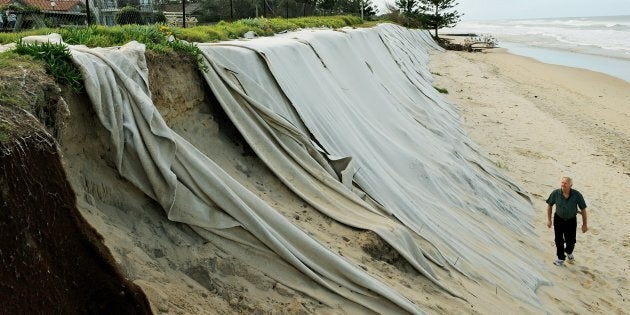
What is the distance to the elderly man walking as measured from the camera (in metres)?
7.12

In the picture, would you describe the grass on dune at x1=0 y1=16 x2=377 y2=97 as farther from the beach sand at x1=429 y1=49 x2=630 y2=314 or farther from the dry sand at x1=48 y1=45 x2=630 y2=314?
the beach sand at x1=429 y1=49 x2=630 y2=314

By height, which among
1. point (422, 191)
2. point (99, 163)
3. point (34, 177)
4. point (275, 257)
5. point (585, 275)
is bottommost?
point (585, 275)

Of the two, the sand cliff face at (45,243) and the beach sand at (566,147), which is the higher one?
the sand cliff face at (45,243)

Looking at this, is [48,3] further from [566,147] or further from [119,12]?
[566,147]

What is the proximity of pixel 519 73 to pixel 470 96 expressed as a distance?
9.21m

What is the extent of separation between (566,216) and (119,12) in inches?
515

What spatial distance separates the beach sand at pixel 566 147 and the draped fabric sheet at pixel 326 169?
0.69 metres

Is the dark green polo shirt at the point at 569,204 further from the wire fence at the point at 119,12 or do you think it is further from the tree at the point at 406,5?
the tree at the point at 406,5

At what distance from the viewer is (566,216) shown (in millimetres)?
7180

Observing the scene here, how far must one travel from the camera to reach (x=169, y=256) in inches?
144

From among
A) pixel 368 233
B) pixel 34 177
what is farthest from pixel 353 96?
pixel 34 177

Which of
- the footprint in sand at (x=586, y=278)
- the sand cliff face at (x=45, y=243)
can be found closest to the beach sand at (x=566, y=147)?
the footprint in sand at (x=586, y=278)

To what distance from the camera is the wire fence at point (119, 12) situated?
9.84 metres

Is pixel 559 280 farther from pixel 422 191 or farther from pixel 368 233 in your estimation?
pixel 368 233
